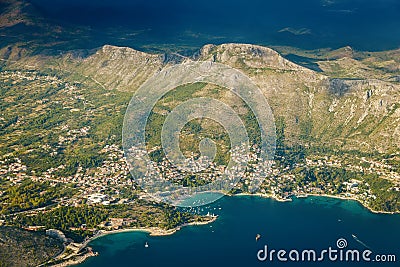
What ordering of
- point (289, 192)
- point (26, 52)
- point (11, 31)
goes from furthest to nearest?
point (11, 31) < point (26, 52) < point (289, 192)

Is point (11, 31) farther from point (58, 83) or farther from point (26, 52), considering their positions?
point (58, 83)

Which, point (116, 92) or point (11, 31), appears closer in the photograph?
point (116, 92)

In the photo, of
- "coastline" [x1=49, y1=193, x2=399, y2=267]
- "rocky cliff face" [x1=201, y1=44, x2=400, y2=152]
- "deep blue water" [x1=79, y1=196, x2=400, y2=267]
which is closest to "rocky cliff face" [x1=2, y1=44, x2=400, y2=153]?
"rocky cliff face" [x1=201, y1=44, x2=400, y2=152]

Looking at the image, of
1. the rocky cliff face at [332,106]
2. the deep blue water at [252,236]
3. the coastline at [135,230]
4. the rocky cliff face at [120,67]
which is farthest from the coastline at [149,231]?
the rocky cliff face at [120,67]

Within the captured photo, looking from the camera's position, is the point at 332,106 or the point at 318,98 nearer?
the point at 332,106

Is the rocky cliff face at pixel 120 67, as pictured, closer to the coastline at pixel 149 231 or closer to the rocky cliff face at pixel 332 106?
the rocky cliff face at pixel 332 106

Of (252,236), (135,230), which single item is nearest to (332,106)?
(252,236)

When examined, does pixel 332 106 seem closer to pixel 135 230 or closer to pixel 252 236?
pixel 252 236

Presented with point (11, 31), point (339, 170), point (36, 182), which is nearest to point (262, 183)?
point (339, 170)
